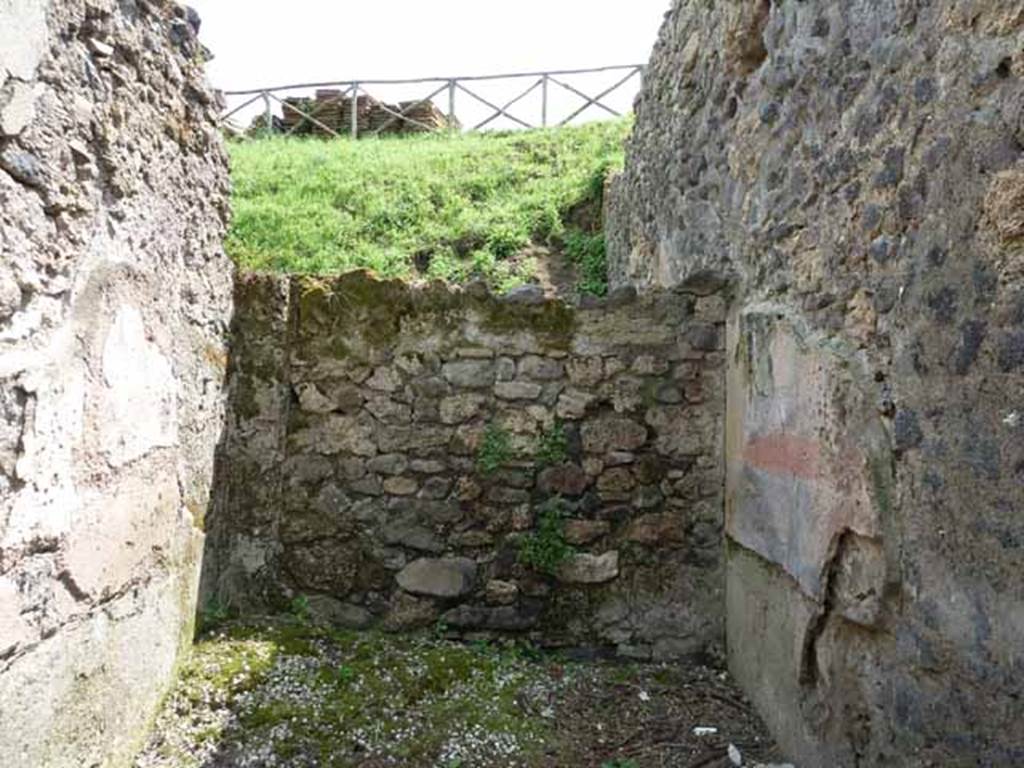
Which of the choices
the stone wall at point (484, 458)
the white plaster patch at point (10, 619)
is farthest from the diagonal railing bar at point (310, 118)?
the white plaster patch at point (10, 619)

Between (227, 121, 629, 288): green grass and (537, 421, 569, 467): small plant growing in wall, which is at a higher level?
(227, 121, 629, 288): green grass

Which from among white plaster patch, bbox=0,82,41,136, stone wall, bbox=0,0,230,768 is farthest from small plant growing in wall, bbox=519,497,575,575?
white plaster patch, bbox=0,82,41,136

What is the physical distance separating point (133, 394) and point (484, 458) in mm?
1617

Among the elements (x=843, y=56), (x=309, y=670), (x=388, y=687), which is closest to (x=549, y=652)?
(x=388, y=687)

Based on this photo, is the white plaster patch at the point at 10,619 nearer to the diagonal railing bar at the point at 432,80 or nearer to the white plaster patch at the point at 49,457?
the white plaster patch at the point at 49,457

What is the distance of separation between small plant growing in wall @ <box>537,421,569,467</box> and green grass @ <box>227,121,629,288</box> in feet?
13.2

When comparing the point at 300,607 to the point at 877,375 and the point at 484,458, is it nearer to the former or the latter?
the point at 484,458

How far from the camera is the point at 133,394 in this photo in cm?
260

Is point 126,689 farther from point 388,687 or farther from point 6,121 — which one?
point 6,121

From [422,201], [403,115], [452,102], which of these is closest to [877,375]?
[422,201]

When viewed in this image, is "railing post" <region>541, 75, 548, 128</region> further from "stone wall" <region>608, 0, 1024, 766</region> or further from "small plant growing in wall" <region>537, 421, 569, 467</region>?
"small plant growing in wall" <region>537, 421, 569, 467</region>

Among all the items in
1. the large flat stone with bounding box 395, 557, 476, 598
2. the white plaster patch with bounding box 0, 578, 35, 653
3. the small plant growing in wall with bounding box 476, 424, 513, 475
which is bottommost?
the large flat stone with bounding box 395, 557, 476, 598

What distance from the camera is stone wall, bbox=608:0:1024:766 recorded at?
183cm

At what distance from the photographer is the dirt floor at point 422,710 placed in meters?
2.80
